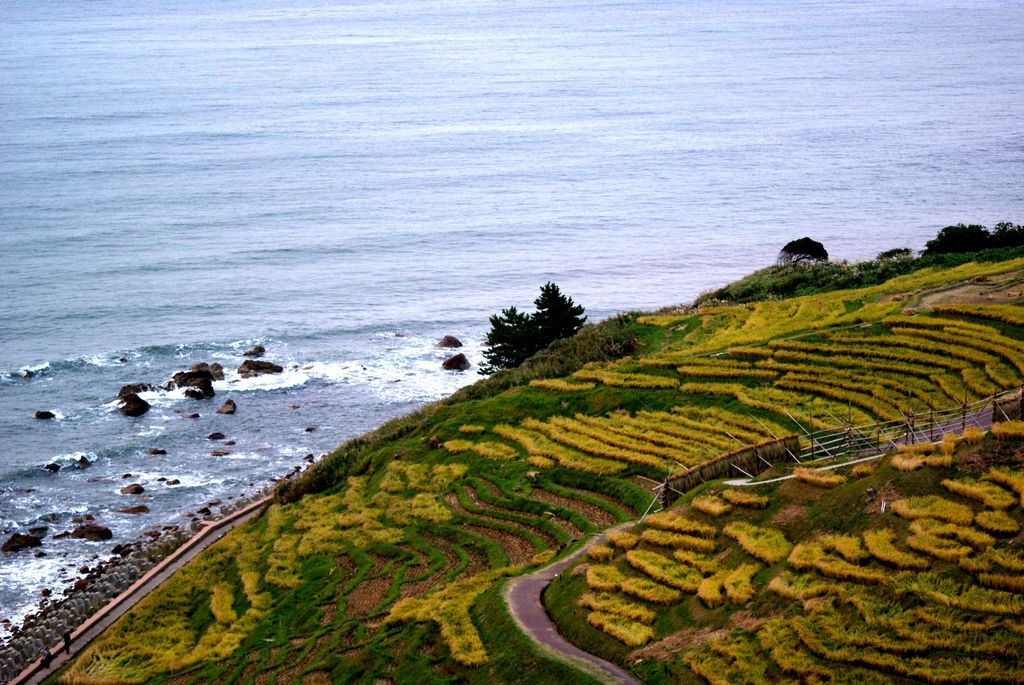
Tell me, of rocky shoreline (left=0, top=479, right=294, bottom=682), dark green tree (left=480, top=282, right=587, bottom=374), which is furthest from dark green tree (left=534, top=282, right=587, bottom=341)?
rocky shoreline (left=0, top=479, right=294, bottom=682)

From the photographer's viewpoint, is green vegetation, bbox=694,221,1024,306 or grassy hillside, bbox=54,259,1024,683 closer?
grassy hillside, bbox=54,259,1024,683

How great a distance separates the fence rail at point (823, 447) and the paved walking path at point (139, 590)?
21309 millimetres

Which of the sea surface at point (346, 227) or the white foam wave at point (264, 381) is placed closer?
the sea surface at point (346, 227)

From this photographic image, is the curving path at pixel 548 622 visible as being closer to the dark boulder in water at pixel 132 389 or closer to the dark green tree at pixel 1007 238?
the dark green tree at pixel 1007 238

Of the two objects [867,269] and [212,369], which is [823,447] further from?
[212,369]

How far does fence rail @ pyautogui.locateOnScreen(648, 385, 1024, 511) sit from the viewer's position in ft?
128

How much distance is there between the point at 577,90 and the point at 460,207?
78.7 m

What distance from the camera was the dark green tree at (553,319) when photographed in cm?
7019

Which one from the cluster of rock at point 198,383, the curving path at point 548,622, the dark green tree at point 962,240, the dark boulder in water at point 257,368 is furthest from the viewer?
the dark boulder in water at point 257,368

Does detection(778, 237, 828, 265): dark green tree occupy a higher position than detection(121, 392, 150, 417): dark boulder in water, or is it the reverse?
detection(778, 237, 828, 265): dark green tree

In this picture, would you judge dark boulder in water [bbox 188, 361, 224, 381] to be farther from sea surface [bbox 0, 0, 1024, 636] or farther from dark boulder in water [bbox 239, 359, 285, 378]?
sea surface [bbox 0, 0, 1024, 636]

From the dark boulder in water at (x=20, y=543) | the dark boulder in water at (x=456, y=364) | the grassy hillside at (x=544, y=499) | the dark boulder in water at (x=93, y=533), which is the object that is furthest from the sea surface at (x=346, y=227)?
the grassy hillside at (x=544, y=499)

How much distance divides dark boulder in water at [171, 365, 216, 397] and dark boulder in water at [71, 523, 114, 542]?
66.0 ft

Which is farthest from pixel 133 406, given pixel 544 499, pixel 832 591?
pixel 832 591
